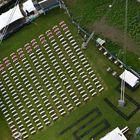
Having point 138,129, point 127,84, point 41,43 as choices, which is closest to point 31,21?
point 41,43

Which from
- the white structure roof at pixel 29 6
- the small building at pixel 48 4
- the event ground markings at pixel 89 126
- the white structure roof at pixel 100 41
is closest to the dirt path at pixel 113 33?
the white structure roof at pixel 100 41

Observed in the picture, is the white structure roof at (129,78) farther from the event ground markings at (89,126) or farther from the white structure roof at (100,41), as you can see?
the white structure roof at (100,41)

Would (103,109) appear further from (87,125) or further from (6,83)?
(6,83)

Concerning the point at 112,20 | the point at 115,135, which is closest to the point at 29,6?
the point at 112,20

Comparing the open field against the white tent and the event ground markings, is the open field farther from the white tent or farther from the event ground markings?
the event ground markings

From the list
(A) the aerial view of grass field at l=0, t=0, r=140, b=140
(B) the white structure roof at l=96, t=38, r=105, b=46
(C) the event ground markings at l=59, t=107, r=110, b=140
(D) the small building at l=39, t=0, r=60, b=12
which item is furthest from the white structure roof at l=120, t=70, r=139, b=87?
(D) the small building at l=39, t=0, r=60, b=12

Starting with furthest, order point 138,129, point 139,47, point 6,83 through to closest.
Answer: point 6,83 < point 139,47 < point 138,129
